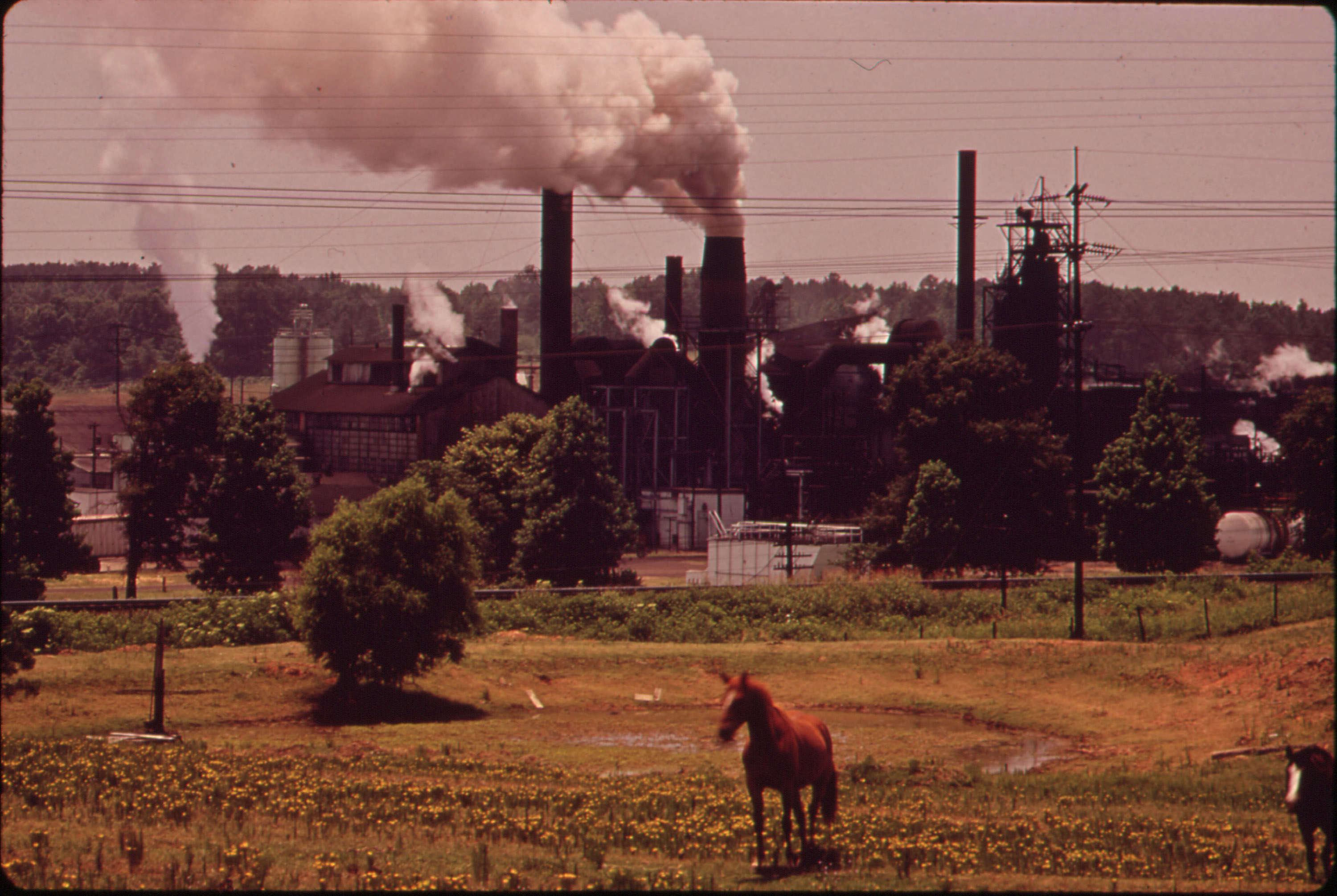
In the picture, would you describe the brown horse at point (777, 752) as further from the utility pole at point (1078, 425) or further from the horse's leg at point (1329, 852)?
the utility pole at point (1078, 425)

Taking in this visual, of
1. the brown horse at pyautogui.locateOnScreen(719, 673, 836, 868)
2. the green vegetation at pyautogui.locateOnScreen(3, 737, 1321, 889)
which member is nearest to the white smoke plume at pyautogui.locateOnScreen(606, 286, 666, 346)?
the green vegetation at pyautogui.locateOnScreen(3, 737, 1321, 889)

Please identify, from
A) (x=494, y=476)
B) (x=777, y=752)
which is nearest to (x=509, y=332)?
(x=494, y=476)

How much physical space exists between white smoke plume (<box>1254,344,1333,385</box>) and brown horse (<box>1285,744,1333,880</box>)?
99.0 metres

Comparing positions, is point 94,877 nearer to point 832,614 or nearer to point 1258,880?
point 1258,880

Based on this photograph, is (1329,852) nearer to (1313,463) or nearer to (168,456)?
(1313,463)

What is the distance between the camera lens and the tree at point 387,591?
105ft

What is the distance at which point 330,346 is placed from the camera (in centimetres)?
11000

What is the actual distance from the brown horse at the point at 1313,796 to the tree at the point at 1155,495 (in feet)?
148

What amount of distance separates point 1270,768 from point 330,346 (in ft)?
319

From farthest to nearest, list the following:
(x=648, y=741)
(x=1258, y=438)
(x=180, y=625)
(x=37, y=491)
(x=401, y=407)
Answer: (x=401, y=407) → (x=1258, y=438) → (x=37, y=491) → (x=180, y=625) → (x=648, y=741)

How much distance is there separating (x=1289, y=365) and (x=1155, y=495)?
6478 centimetres

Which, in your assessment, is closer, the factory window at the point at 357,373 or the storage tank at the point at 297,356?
the factory window at the point at 357,373

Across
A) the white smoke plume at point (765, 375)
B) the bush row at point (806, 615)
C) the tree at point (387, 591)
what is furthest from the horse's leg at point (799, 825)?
the white smoke plume at point (765, 375)

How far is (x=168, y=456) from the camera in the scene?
54.5 m
